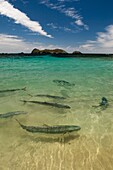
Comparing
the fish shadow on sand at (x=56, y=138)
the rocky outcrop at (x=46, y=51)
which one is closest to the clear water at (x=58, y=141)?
the fish shadow on sand at (x=56, y=138)

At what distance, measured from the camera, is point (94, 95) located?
12.5 meters

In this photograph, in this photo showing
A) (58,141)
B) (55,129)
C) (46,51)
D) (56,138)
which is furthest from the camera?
(46,51)

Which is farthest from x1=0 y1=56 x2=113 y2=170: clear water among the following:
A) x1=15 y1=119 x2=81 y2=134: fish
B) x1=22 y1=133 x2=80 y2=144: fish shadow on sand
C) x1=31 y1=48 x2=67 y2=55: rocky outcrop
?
x1=31 y1=48 x2=67 y2=55: rocky outcrop

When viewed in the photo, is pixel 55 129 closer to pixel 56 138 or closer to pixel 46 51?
pixel 56 138

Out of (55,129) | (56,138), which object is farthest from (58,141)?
(55,129)

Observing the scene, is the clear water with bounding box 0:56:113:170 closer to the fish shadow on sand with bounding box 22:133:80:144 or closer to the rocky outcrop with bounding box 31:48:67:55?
the fish shadow on sand with bounding box 22:133:80:144

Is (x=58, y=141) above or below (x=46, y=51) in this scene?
below

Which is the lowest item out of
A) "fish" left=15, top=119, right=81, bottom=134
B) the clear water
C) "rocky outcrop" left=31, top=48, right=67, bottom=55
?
the clear water

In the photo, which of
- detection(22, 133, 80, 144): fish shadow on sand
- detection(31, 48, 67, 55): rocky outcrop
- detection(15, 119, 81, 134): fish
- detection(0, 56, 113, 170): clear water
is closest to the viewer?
detection(0, 56, 113, 170): clear water

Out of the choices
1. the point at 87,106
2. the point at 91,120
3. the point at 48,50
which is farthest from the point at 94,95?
the point at 48,50

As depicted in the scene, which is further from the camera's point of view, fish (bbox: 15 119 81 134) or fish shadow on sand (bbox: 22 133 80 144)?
fish (bbox: 15 119 81 134)

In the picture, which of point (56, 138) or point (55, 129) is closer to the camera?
point (56, 138)

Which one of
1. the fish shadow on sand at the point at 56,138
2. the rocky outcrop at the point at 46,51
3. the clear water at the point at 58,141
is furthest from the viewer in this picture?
the rocky outcrop at the point at 46,51

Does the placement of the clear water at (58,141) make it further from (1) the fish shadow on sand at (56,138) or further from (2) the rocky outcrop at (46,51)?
(2) the rocky outcrop at (46,51)
